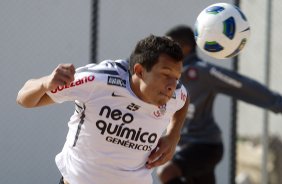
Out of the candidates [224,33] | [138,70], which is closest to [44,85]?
[138,70]

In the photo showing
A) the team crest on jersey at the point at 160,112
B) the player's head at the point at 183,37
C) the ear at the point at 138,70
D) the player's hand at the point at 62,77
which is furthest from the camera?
the player's head at the point at 183,37

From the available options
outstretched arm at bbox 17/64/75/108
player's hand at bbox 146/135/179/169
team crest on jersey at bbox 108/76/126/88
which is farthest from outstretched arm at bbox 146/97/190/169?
outstretched arm at bbox 17/64/75/108

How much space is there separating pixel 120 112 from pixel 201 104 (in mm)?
2697

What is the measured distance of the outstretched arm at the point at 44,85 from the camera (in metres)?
3.50


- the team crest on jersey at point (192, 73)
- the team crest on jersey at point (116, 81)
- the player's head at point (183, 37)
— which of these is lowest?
the team crest on jersey at point (192, 73)

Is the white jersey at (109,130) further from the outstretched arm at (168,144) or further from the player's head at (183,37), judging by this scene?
the player's head at (183,37)

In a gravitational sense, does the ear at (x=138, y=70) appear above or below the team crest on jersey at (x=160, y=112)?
above

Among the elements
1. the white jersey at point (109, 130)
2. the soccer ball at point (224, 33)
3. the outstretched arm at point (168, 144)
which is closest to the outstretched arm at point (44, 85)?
the white jersey at point (109, 130)

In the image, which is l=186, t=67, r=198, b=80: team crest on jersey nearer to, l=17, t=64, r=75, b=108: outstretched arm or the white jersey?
the white jersey

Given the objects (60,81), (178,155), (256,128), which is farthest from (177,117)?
(256,128)

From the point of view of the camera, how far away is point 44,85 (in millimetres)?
3619

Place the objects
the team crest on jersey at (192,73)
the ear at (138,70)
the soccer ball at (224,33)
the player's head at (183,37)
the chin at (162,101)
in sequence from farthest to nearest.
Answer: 1. the player's head at (183,37)
2. the team crest on jersey at (192,73)
3. the soccer ball at (224,33)
4. the ear at (138,70)
5. the chin at (162,101)

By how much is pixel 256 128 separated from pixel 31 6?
10.1 ft

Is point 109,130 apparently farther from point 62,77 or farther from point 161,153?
point 62,77
